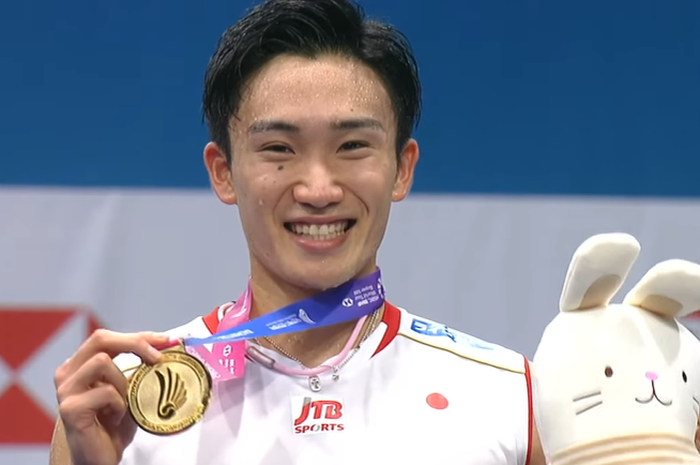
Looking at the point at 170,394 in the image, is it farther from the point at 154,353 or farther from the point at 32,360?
the point at 32,360

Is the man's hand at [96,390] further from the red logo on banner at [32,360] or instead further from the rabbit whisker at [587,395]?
the red logo on banner at [32,360]

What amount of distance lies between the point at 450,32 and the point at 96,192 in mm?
786

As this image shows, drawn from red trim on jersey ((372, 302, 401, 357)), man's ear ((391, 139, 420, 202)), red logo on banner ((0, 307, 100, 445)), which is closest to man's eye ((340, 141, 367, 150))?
man's ear ((391, 139, 420, 202))

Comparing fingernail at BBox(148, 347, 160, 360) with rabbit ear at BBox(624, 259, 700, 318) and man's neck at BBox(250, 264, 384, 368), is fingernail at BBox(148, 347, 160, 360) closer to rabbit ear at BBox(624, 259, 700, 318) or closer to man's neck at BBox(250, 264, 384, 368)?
man's neck at BBox(250, 264, 384, 368)

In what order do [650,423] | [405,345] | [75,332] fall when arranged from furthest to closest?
[75,332], [405,345], [650,423]

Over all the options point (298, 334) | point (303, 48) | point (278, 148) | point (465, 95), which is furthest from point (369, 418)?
point (465, 95)

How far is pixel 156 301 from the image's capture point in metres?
1.97

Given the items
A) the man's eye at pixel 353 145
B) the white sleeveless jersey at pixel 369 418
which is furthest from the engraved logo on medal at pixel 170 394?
the man's eye at pixel 353 145

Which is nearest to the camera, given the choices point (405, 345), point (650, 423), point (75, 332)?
point (650, 423)

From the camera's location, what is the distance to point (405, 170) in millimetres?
1397

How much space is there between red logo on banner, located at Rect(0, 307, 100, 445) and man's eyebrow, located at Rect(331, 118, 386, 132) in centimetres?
93

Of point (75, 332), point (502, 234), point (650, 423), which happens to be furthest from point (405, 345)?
point (75, 332)

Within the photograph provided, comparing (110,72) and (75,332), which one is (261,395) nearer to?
(75,332)

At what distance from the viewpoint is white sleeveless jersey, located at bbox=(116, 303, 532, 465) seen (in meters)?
1.26
